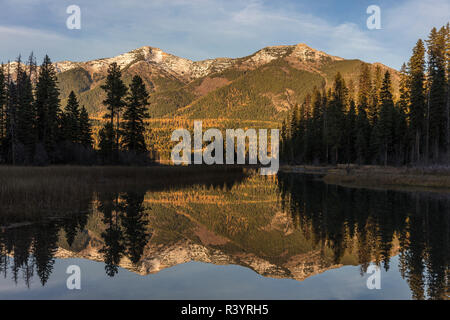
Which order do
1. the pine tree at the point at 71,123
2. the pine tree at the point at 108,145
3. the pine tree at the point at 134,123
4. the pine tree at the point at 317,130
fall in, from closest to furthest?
1. the pine tree at the point at 108,145
2. the pine tree at the point at 134,123
3. the pine tree at the point at 71,123
4. the pine tree at the point at 317,130

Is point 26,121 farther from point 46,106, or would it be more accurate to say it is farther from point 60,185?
point 60,185

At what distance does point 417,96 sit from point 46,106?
58369 mm

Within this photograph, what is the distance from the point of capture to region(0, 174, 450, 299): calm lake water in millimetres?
7590

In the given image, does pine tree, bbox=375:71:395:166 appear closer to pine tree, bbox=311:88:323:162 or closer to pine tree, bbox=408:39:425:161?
pine tree, bbox=408:39:425:161

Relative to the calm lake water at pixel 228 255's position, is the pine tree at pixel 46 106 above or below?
above

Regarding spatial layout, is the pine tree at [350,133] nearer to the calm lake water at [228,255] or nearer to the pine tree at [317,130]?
the pine tree at [317,130]

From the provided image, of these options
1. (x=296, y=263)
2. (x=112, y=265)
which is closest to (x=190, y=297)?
(x=112, y=265)

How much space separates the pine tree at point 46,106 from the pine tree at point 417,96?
182 feet

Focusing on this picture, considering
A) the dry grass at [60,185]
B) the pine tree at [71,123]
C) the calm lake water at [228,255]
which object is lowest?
the calm lake water at [228,255]

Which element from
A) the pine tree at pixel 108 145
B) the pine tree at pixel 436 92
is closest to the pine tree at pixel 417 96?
the pine tree at pixel 436 92

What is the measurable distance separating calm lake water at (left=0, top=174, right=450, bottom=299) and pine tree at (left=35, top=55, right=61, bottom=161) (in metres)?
38.1

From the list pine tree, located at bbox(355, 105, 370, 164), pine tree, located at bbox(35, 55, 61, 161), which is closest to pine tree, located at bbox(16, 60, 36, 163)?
pine tree, located at bbox(35, 55, 61, 161)

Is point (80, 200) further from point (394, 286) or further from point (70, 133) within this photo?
point (70, 133)

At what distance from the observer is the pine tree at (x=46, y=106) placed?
50.8 meters
